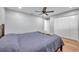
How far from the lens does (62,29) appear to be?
1.04m

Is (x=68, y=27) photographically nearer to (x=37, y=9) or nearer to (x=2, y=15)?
(x=37, y=9)

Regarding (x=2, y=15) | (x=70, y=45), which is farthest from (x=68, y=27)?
(x=2, y=15)

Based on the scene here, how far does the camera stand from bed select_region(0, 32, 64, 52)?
0.80 metres

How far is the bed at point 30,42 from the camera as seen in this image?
0.80m

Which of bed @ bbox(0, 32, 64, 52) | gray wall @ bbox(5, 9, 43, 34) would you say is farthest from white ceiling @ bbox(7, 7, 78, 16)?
bed @ bbox(0, 32, 64, 52)

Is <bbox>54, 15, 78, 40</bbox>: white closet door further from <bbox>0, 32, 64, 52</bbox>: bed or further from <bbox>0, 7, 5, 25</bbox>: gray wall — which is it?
<bbox>0, 7, 5, 25</bbox>: gray wall

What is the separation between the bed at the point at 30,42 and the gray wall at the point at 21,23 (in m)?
0.05

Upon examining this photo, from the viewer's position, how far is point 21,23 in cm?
95

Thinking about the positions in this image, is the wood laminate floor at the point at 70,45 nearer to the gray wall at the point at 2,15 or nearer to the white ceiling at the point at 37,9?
the white ceiling at the point at 37,9

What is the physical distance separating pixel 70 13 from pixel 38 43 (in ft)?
1.56

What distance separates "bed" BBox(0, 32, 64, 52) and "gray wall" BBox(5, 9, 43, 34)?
0.05 metres

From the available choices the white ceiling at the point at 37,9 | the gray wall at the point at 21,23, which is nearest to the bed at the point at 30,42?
the gray wall at the point at 21,23

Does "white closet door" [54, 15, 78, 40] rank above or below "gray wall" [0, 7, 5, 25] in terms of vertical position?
below
